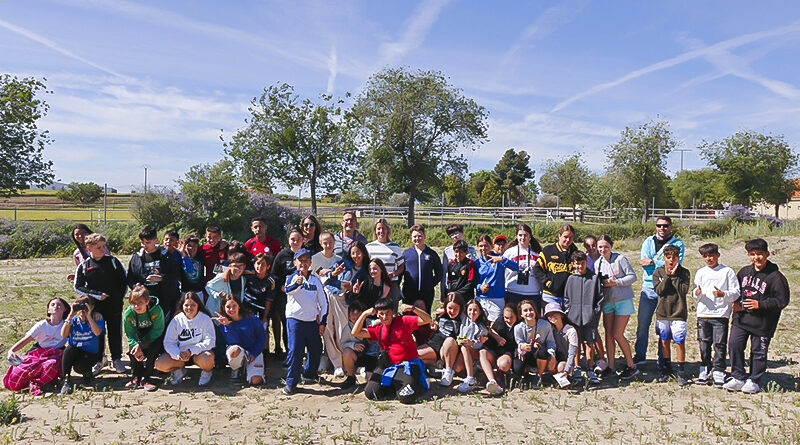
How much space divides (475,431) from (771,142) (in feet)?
105

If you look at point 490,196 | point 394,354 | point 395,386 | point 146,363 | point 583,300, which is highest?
point 490,196

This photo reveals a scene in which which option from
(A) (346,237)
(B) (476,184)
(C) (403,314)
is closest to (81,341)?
(A) (346,237)

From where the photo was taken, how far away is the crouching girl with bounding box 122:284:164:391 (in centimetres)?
568

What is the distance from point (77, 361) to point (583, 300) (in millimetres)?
5468

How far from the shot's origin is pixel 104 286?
6031 mm

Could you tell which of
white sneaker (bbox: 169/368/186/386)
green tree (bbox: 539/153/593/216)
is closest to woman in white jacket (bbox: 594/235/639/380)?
white sneaker (bbox: 169/368/186/386)

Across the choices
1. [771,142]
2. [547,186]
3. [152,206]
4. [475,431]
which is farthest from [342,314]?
[547,186]

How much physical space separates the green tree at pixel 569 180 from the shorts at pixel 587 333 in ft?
133

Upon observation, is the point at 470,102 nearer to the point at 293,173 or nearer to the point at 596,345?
the point at 293,173

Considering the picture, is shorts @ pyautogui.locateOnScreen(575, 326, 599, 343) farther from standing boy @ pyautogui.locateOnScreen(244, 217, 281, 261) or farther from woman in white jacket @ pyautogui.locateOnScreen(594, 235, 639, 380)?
standing boy @ pyautogui.locateOnScreen(244, 217, 281, 261)

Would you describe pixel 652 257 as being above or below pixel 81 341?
above

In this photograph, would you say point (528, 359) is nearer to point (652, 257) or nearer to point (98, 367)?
point (652, 257)

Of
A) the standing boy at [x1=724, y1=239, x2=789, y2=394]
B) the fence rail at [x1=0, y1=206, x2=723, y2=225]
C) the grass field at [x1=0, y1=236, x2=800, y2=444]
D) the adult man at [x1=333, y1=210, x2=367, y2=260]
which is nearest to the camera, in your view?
the grass field at [x1=0, y1=236, x2=800, y2=444]

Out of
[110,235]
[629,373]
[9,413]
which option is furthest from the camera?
[110,235]
